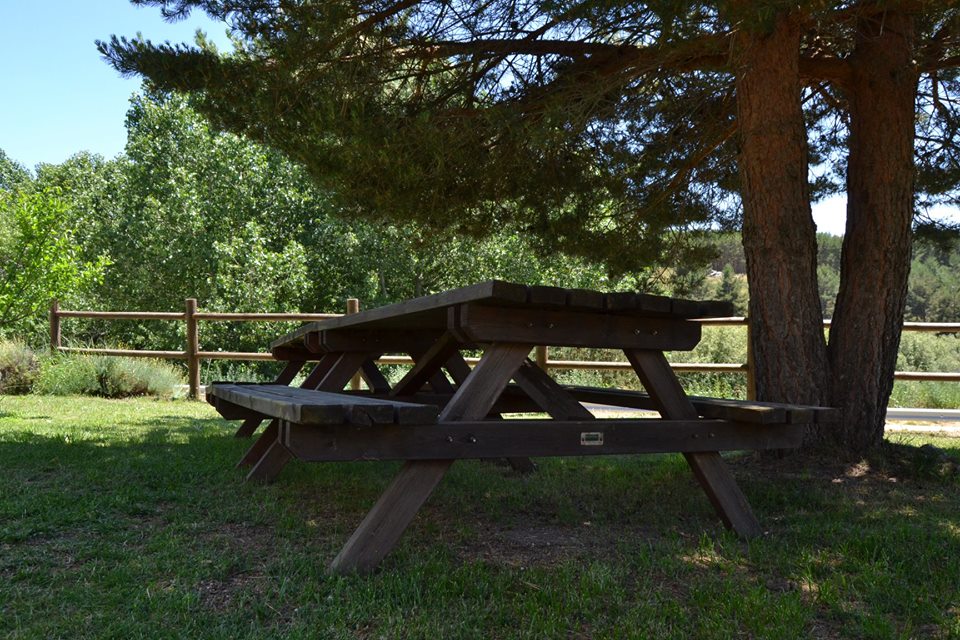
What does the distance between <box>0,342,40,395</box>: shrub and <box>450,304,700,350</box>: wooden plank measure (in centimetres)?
1017

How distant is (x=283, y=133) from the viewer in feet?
19.3

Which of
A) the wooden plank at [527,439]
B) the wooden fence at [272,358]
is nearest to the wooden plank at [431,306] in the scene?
the wooden plank at [527,439]

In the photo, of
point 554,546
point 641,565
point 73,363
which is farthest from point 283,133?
point 73,363

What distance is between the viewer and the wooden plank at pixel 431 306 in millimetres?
2918

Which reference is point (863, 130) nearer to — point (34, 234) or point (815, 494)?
point (815, 494)

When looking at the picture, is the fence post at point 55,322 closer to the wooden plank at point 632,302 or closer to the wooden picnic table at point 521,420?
the wooden picnic table at point 521,420

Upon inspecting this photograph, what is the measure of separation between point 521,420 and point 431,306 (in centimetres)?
59

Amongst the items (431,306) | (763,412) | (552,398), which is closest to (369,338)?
(552,398)

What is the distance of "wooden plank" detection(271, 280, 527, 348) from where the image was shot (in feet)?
9.57

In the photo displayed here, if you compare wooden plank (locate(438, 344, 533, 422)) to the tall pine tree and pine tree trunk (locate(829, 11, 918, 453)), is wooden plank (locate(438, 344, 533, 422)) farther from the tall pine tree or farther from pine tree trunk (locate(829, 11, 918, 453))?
pine tree trunk (locate(829, 11, 918, 453))

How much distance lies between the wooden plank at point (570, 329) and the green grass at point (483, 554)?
880 mm

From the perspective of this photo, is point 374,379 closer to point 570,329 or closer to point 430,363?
point 430,363

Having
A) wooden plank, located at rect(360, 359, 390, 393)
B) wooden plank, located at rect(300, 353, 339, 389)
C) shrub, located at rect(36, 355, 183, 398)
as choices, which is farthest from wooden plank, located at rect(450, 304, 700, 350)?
shrub, located at rect(36, 355, 183, 398)

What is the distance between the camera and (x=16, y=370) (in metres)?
11.1
